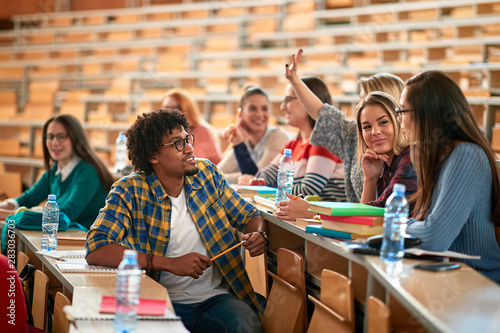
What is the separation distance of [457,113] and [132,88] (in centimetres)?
721

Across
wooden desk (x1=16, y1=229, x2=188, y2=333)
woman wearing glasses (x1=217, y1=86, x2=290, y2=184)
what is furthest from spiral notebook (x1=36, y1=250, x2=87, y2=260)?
woman wearing glasses (x1=217, y1=86, x2=290, y2=184)

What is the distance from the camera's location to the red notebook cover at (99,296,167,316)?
1692 millimetres

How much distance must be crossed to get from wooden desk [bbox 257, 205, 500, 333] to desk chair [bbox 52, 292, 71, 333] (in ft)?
3.14

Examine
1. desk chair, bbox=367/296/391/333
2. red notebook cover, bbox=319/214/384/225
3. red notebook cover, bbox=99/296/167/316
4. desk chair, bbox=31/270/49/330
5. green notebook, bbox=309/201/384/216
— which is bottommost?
desk chair, bbox=31/270/49/330

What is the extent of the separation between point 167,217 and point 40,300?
23.8 inches

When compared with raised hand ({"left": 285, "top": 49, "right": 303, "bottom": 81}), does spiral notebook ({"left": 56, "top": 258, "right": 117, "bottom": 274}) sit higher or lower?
lower

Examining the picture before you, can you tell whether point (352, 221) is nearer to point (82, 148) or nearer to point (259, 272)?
point (259, 272)

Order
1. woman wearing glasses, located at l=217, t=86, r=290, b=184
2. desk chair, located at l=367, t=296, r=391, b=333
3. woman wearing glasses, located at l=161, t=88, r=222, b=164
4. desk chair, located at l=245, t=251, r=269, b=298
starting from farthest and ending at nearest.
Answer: woman wearing glasses, located at l=161, t=88, r=222, b=164 < woman wearing glasses, located at l=217, t=86, r=290, b=184 < desk chair, located at l=245, t=251, r=269, b=298 < desk chair, located at l=367, t=296, r=391, b=333

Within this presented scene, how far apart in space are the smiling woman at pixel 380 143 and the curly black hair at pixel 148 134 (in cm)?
81

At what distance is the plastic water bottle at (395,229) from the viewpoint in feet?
5.99

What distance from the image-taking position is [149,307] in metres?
1.73

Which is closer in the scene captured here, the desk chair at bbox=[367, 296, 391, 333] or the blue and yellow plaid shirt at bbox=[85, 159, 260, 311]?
the desk chair at bbox=[367, 296, 391, 333]

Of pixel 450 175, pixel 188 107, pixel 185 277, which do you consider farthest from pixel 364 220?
pixel 188 107

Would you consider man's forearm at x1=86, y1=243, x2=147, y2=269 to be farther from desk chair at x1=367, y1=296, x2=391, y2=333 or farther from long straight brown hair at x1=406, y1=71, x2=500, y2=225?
long straight brown hair at x1=406, y1=71, x2=500, y2=225
